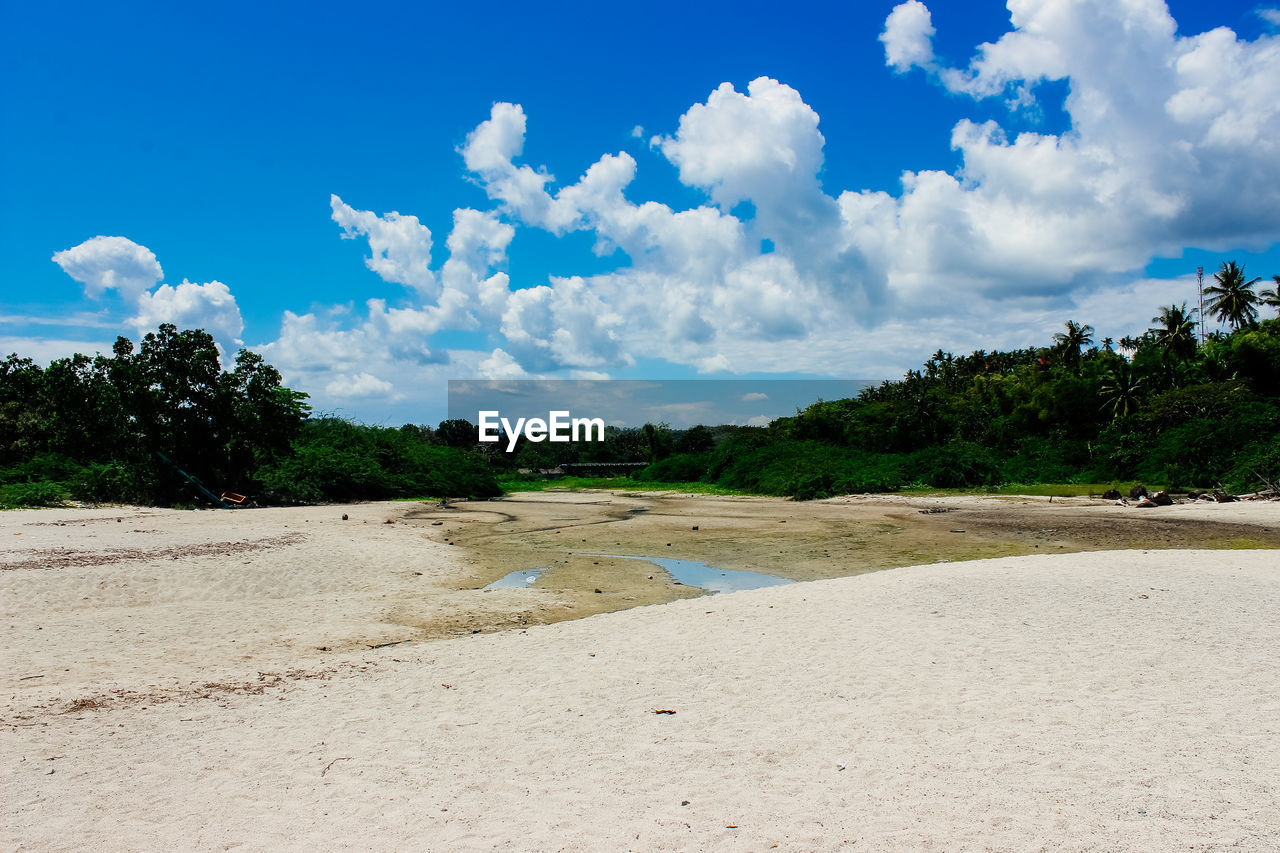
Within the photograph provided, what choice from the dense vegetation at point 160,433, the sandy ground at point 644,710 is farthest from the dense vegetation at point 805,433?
the sandy ground at point 644,710

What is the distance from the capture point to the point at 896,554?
1833 cm

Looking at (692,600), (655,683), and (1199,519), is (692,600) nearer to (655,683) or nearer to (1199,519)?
(655,683)

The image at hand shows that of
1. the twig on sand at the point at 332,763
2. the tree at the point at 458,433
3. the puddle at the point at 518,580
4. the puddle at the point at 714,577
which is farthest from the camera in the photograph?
the tree at the point at 458,433

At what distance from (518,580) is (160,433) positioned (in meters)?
24.1

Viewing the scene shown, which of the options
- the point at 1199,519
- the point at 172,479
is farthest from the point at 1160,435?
the point at 172,479

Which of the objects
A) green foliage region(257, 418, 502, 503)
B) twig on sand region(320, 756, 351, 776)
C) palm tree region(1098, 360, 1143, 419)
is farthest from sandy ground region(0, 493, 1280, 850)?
palm tree region(1098, 360, 1143, 419)

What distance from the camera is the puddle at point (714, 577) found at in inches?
567

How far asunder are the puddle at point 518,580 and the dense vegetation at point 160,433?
68.9 feet

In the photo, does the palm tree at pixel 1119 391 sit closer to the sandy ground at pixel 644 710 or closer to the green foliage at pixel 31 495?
the sandy ground at pixel 644 710

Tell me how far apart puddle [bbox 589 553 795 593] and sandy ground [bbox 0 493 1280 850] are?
4.62 feet

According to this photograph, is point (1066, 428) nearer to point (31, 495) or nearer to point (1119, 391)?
point (1119, 391)

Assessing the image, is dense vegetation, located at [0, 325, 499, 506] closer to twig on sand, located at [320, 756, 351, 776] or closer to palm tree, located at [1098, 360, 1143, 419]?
twig on sand, located at [320, 756, 351, 776]

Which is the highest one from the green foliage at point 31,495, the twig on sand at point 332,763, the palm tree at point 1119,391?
the palm tree at point 1119,391

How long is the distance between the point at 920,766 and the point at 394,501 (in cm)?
3707
